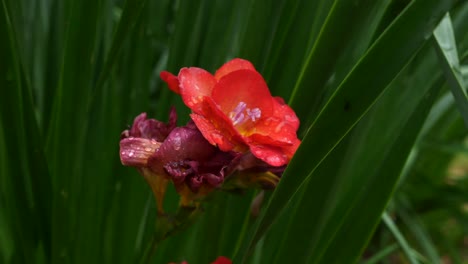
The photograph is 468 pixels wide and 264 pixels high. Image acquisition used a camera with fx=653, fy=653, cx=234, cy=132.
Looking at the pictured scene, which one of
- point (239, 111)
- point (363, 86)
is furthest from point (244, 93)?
point (363, 86)

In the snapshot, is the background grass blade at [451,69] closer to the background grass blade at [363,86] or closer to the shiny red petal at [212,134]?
the background grass blade at [363,86]

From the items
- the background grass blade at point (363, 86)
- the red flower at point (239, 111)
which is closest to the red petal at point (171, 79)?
the red flower at point (239, 111)

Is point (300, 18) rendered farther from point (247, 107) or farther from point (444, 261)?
point (444, 261)

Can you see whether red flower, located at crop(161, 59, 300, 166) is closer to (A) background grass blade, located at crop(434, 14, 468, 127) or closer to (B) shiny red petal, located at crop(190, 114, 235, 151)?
(B) shiny red petal, located at crop(190, 114, 235, 151)

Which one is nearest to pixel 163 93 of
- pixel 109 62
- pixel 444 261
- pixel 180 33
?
pixel 180 33

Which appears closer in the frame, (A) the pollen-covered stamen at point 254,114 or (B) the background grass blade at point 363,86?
(B) the background grass blade at point 363,86

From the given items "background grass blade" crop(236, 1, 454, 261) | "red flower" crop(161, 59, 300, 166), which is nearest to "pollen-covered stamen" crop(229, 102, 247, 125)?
"red flower" crop(161, 59, 300, 166)
